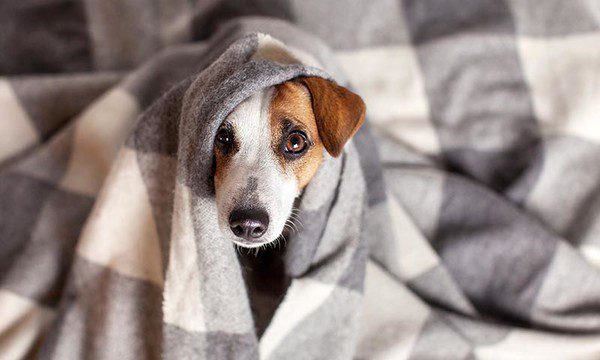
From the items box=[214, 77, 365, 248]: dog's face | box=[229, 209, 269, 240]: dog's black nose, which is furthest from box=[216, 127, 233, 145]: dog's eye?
box=[229, 209, 269, 240]: dog's black nose

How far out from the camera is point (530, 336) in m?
1.17

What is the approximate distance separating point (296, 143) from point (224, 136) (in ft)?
0.37

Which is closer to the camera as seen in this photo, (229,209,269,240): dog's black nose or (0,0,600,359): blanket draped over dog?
(229,209,269,240): dog's black nose

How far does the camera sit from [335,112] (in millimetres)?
835

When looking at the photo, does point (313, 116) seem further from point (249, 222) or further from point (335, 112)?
point (249, 222)

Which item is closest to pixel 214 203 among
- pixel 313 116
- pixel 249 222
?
pixel 249 222

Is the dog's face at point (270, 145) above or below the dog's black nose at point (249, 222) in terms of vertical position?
above

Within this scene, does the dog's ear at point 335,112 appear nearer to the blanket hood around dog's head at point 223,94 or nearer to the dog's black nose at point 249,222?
the blanket hood around dog's head at point 223,94

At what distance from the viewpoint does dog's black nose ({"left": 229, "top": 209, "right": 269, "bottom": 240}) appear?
0.80 metres

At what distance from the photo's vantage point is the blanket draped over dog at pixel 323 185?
93 cm

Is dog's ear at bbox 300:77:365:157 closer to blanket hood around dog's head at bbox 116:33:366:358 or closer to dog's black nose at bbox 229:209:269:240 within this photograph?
blanket hood around dog's head at bbox 116:33:366:358

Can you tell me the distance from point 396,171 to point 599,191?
1.61 ft

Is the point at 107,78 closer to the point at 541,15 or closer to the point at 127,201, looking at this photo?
the point at 127,201

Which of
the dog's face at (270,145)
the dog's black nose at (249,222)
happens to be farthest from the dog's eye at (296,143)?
the dog's black nose at (249,222)
